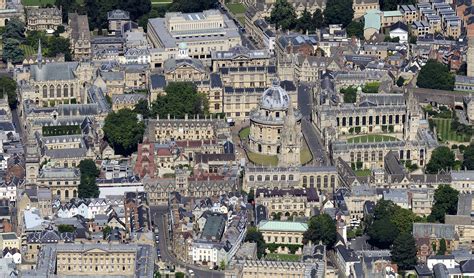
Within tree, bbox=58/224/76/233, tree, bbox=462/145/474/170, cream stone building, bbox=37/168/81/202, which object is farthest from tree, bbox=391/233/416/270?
cream stone building, bbox=37/168/81/202

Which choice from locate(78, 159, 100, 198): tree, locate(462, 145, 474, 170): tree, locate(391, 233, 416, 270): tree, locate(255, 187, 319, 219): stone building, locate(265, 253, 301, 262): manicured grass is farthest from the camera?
locate(462, 145, 474, 170): tree

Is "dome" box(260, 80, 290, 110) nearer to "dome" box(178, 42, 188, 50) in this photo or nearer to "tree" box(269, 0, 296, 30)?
"dome" box(178, 42, 188, 50)

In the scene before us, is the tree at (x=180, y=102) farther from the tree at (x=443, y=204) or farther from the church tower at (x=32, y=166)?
the tree at (x=443, y=204)

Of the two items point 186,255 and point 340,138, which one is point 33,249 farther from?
point 340,138

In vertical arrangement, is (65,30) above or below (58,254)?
above

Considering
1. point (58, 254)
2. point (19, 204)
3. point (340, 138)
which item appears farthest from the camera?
point (340, 138)

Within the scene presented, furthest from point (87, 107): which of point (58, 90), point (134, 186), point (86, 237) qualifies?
point (86, 237)
